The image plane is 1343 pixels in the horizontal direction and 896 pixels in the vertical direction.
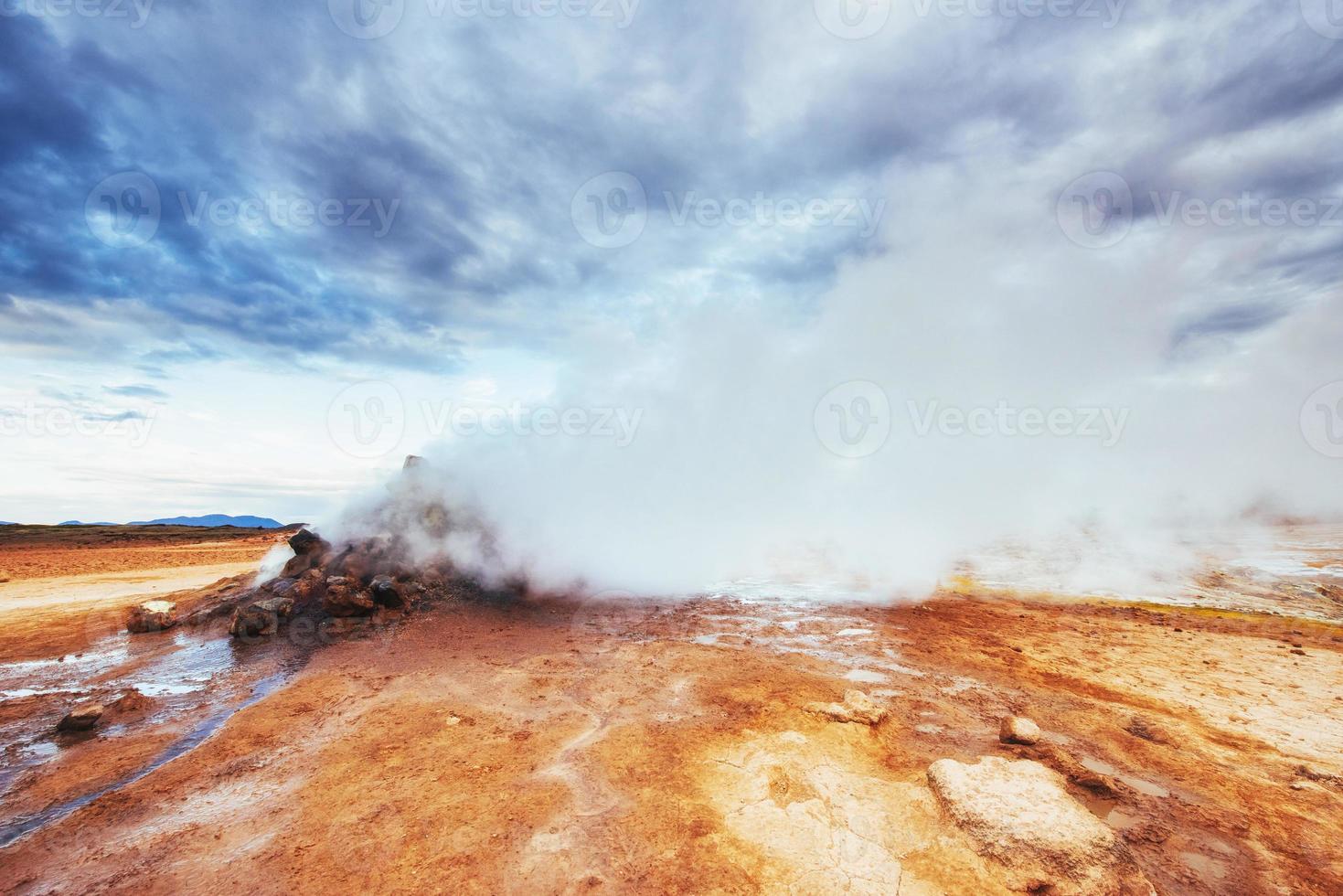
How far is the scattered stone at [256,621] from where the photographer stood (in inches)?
374

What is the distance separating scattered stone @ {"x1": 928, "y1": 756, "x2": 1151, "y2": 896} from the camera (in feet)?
11.8

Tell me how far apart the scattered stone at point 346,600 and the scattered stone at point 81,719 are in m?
3.90

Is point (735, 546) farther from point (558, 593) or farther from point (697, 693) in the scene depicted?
point (697, 693)

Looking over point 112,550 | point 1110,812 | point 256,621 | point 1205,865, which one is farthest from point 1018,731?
point 112,550

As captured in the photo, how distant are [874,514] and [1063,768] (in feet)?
70.9

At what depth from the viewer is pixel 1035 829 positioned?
3.88 metres

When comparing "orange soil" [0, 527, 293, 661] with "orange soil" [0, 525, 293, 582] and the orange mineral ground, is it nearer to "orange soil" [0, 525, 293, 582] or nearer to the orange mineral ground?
"orange soil" [0, 525, 293, 582]

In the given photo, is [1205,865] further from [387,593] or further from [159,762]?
[387,593]

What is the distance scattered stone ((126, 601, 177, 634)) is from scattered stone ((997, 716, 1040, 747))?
1440cm

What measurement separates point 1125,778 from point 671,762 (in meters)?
4.41

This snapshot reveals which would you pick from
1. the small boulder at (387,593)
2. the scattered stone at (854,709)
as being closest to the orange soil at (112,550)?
the small boulder at (387,593)

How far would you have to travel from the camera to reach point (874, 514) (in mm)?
25703

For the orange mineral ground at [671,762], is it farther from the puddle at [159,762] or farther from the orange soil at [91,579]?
the orange soil at [91,579]

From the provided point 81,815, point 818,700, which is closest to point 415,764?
point 81,815
